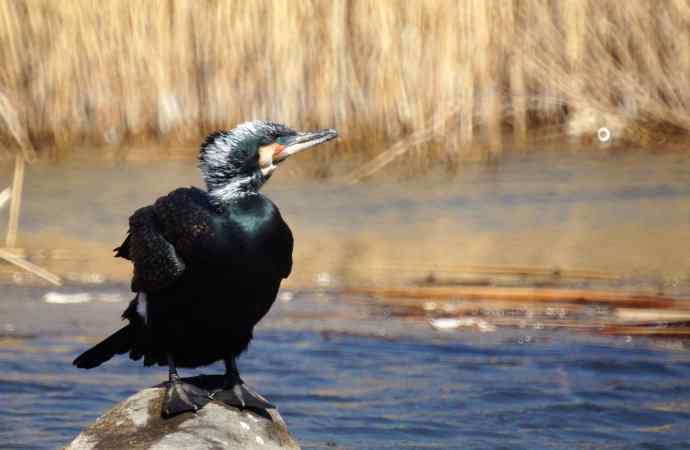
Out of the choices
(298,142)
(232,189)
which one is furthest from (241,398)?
(298,142)

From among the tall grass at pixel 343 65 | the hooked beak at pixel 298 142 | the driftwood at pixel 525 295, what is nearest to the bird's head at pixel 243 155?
the hooked beak at pixel 298 142

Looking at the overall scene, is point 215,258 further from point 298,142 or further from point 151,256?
point 298,142

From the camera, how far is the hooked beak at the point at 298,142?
143 inches

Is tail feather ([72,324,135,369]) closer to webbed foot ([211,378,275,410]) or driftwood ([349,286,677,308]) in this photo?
webbed foot ([211,378,275,410])

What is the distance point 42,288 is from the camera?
643 cm

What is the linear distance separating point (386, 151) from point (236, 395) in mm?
4807

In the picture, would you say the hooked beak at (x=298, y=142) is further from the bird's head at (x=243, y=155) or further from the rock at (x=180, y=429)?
the rock at (x=180, y=429)

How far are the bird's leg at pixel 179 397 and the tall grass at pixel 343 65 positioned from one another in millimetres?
4588

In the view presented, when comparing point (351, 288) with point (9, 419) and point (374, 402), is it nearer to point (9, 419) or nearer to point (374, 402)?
point (374, 402)

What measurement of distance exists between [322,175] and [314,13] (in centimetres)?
100

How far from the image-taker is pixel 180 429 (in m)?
3.54

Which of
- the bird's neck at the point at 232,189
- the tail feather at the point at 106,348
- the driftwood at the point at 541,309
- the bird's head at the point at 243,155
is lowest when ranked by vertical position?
the driftwood at the point at 541,309

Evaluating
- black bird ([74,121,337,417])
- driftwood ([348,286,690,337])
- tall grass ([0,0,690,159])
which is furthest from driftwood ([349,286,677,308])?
black bird ([74,121,337,417])

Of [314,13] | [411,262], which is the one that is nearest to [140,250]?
[411,262]
